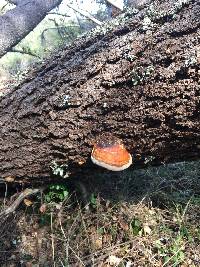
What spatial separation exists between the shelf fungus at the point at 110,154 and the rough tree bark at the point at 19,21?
4042mm

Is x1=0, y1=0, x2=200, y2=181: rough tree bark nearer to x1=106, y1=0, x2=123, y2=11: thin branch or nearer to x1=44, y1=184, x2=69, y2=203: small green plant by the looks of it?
x1=44, y1=184, x2=69, y2=203: small green plant

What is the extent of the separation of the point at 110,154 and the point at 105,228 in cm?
138

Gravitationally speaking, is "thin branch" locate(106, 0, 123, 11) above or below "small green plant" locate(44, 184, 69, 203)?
above

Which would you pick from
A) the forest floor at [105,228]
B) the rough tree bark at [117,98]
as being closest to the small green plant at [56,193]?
the forest floor at [105,228]

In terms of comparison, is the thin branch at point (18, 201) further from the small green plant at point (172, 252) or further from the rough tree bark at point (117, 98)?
the small green plant at point (172, 252)

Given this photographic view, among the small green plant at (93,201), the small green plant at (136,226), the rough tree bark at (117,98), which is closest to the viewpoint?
the rough tree bark at (117,98)

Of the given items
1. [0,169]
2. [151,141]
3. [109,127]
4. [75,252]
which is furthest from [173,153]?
[0,169]

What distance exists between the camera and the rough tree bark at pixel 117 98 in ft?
7.45

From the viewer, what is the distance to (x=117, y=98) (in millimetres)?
2492

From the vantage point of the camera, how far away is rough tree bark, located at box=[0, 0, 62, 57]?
231 inches

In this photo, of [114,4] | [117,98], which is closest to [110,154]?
[117,98]

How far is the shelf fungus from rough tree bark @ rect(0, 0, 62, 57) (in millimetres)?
4042

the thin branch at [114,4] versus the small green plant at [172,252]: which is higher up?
the thin branch at [114,4]

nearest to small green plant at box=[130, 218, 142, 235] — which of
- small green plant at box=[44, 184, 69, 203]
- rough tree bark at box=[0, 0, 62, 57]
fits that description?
small green plant at box=[44, 184, 69, 203]
